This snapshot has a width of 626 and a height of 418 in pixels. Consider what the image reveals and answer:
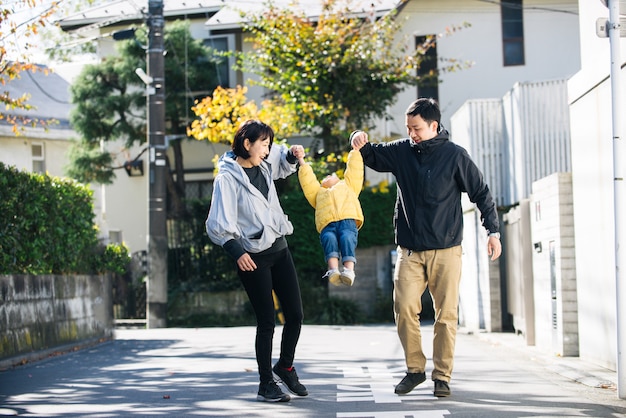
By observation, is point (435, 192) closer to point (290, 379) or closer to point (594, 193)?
point (290, 379)

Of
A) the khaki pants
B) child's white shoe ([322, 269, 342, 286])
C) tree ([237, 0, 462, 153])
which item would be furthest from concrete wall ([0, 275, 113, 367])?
tree ([237, 0, 462, 153])

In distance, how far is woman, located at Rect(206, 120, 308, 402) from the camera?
288 inches

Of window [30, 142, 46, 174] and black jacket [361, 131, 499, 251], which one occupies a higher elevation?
window [30, 142, 46, 174]

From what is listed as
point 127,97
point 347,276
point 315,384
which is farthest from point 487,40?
point 347,276

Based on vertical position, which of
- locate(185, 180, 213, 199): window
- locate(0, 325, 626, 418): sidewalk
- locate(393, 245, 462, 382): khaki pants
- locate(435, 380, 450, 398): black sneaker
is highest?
locate(185, 180, 213, 199): window

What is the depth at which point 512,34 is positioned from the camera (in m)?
28.9

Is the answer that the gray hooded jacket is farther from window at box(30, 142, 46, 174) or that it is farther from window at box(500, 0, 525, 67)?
window at box(30, 142, 46, 174)

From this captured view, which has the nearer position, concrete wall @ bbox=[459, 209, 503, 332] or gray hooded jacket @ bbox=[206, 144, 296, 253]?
gray hooded jacket @ bbox=[206, 144, 296, 253]

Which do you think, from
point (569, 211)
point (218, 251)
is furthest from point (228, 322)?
point (569, 211)

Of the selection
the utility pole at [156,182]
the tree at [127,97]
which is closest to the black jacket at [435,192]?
the utility pole at [156,182]

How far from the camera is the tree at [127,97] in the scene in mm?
27422

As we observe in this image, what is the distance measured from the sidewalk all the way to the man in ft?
1.19

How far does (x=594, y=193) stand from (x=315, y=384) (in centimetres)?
348

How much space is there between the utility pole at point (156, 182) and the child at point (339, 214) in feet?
46.8
